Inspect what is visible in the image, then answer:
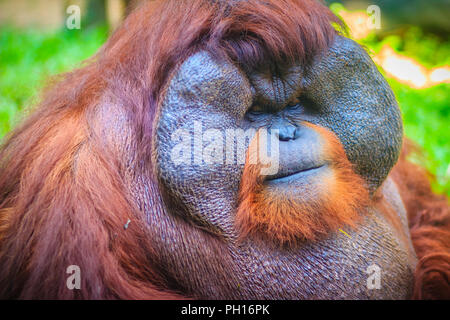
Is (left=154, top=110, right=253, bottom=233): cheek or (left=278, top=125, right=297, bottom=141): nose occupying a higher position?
(left=278, top=125, right=297, bottom=141): nose

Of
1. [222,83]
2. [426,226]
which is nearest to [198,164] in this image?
[222,83]

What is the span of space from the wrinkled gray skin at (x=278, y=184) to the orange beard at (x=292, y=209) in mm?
33

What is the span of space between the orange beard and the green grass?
95 centimetres

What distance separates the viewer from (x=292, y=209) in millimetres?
1691

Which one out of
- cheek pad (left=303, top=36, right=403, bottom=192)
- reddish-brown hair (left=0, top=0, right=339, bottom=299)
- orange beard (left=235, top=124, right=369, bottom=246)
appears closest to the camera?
reddish-brown hair (left=0, top=0, right=339, bottom=299)

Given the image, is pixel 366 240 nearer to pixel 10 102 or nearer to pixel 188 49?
pixel 188 49

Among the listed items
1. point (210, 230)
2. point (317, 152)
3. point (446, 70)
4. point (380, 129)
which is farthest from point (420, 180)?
point (446, 70)

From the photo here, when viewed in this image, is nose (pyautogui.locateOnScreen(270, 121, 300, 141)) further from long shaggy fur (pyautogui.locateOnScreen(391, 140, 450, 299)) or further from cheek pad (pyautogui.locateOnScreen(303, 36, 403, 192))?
long shaggy fur (pyautogui.locateOnScreen(391, 140, 450, 299))

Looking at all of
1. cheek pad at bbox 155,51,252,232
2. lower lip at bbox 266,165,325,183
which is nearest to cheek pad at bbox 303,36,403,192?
lower lip at bbox 266,165,325,183

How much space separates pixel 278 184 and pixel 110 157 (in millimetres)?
677

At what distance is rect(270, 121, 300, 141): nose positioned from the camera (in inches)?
67.7

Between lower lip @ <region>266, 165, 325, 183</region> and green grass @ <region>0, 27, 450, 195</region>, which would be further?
green grass @ <region>0, 27, 450, 195</region>

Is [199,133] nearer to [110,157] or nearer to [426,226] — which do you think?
[110,157]
